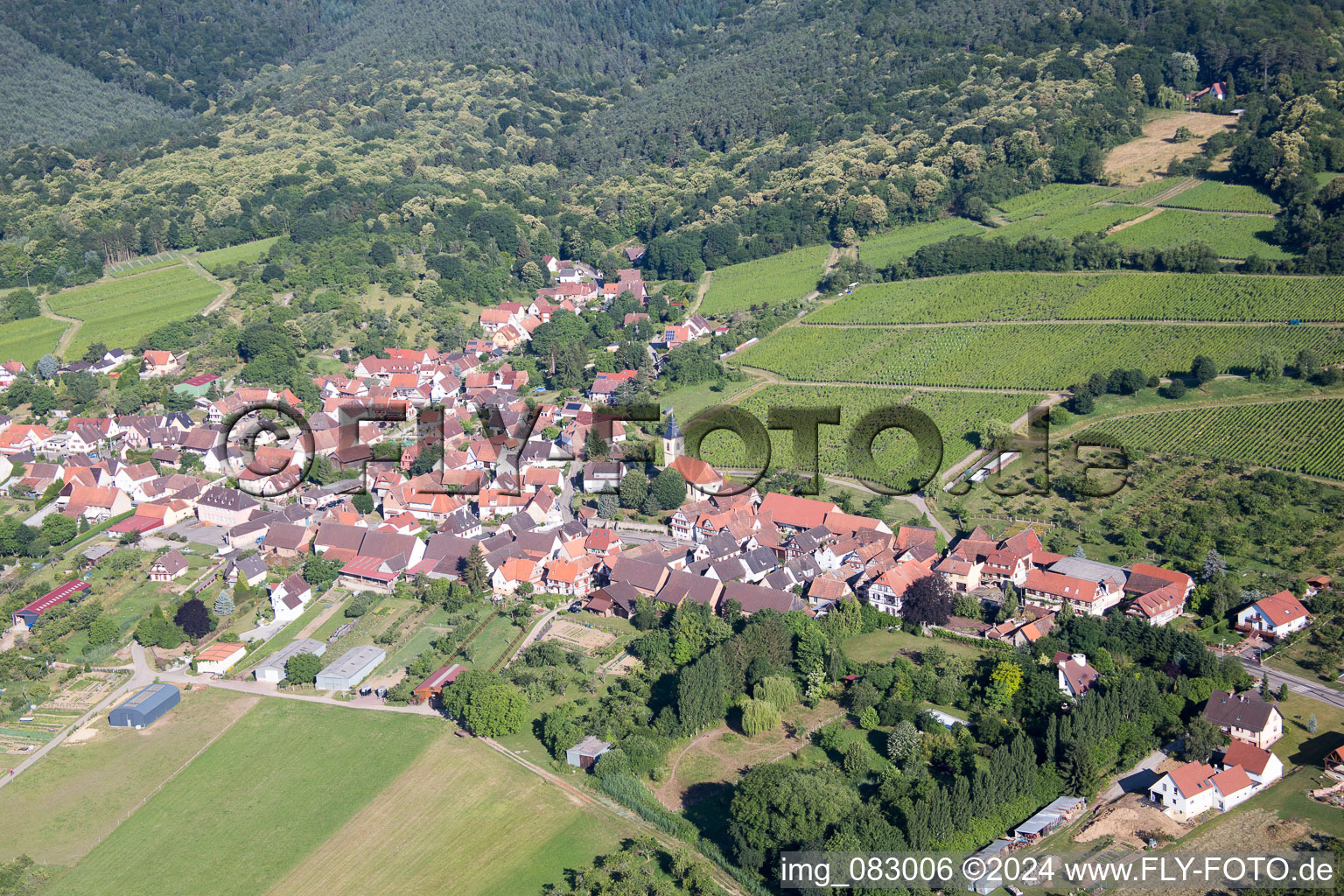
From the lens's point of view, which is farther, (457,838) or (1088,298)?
(1088,298)

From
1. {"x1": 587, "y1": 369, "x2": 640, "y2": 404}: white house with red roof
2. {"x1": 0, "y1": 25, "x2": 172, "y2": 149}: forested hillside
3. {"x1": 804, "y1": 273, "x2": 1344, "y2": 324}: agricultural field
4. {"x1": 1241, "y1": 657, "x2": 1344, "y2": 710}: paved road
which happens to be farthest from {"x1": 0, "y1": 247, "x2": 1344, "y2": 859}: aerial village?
{"x1": 0, "y1": 25, "x2": 172, "y2": 149}: forested hillside

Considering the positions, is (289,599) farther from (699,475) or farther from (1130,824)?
(1130,824)

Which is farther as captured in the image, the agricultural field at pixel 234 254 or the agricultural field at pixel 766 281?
the agricultural field at pixel 234 254

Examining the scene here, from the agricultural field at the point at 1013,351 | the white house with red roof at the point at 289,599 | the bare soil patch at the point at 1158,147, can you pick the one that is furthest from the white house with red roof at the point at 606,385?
the bare soil patch at the point at 1158,147

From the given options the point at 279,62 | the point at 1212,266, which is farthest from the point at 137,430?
the point at 279,62

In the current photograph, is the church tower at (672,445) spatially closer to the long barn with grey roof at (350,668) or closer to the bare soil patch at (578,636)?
the bare soil patch at (578,636)

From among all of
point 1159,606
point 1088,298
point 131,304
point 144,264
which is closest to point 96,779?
point 1159,606

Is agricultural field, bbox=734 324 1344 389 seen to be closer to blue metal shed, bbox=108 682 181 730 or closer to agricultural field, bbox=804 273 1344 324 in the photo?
agricultural field, bbox=804 273 1344 324
